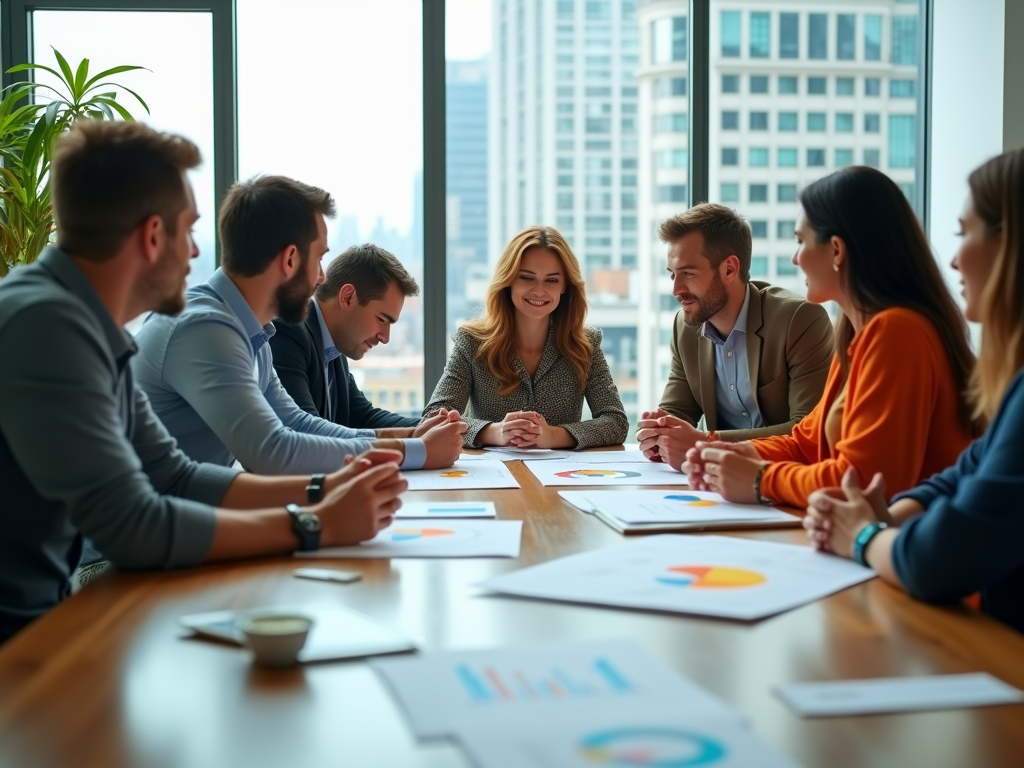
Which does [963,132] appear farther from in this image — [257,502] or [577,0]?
[257,502]

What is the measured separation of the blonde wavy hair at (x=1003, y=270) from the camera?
1.39m

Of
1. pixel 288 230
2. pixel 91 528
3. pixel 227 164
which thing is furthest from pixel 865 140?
pixel 91 528

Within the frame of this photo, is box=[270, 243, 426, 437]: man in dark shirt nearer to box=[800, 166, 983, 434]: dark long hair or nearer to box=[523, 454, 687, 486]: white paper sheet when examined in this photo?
box=[523, 454, 687, 486]: white paper sheet

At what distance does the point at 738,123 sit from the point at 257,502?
11.4 ft

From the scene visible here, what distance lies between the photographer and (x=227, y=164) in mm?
4270

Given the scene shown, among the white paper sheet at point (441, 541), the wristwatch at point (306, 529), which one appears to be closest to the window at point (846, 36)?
the white paper sheet at point (441, 541)

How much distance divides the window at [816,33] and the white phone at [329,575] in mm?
3972

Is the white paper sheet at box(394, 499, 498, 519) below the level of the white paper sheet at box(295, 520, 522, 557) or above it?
below

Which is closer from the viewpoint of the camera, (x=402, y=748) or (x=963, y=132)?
(x=402, y=748)

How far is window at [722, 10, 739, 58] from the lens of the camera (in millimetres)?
4496

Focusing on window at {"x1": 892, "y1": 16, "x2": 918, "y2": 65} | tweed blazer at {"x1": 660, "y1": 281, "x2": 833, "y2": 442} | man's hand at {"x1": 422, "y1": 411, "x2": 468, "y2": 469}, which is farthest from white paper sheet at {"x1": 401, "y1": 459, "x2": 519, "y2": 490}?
window at {"x1": 892, "y1": 16, "x2": 918, "y2": 65}

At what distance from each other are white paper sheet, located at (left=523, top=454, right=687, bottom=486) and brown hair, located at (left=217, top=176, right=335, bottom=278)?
818mm

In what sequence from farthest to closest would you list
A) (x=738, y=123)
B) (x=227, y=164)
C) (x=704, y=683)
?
(x=738, y=123) < (x=227, y=164) < (x=704, y=683)

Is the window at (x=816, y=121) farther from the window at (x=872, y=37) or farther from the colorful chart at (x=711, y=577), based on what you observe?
the colorful chart at (x=711, y=577)
